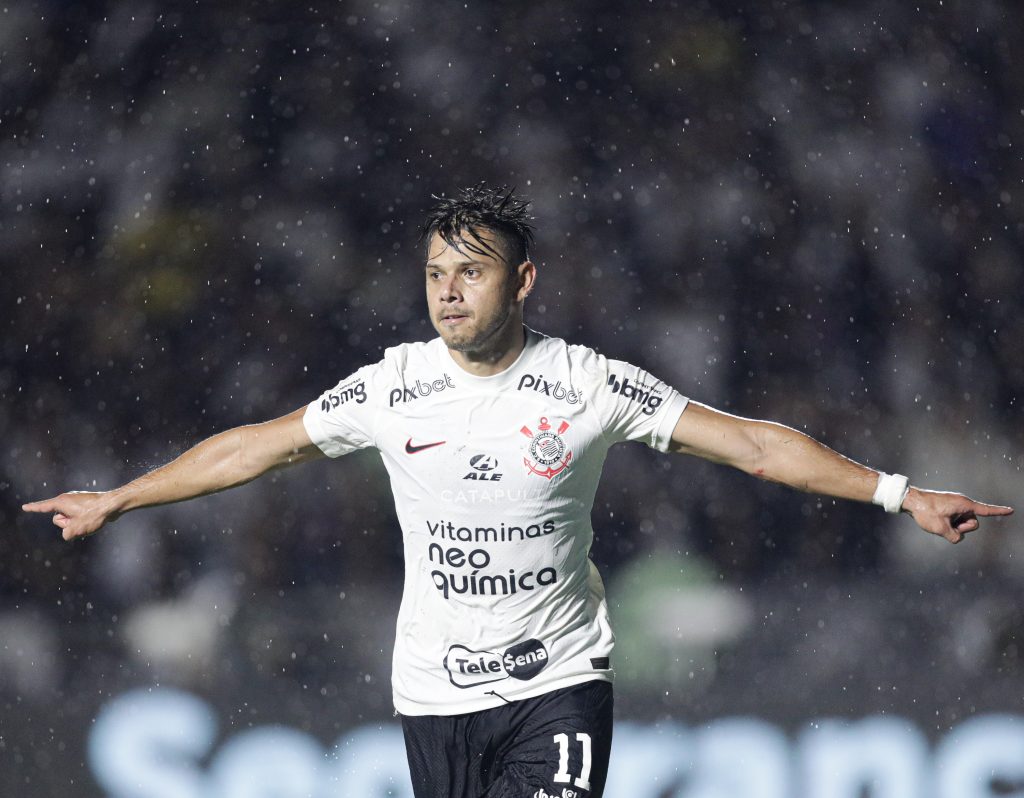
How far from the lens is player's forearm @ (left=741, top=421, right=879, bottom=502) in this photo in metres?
3.88

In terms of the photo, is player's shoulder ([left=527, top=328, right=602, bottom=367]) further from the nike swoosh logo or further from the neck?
the nike swoosh logo

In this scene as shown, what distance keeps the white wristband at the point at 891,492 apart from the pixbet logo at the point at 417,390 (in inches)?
48.3

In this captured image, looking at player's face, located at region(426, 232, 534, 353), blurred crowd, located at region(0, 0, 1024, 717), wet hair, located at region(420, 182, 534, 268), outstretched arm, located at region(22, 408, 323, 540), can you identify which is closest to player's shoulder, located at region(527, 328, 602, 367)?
player's face, located at region(426, 232, 534, 353)

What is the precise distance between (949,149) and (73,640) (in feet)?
22.4

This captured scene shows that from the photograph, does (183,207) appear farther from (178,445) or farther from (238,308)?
(178,445)

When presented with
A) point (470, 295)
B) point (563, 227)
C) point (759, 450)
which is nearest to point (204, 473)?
point (470, 295)

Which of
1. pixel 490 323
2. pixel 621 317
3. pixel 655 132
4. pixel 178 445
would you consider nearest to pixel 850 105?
pixel 655 132

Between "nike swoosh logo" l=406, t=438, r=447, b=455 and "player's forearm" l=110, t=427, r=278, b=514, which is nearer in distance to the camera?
"nike swoosh logo" l=406, t=438, r=447, b=455

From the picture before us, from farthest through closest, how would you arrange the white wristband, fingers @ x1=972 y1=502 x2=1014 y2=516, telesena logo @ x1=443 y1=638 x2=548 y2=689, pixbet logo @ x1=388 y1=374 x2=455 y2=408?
pixbet logo @ x1=388 y1=374 x2=455 y2=408 → telesena logo @ x1=443 y1=638 x2=548 y2=689 → the white wristband → fingers @ x1=972 y1=502 x2=1014 y2=516

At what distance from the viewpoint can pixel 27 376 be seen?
9555 millimetres

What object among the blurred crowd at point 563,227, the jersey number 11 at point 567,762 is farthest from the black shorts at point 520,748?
the blurred crowd at point 563,227

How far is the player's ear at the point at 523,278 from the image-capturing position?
405cm

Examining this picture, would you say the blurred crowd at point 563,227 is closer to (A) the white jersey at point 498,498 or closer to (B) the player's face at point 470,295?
(A) the white jersey at point 498,498

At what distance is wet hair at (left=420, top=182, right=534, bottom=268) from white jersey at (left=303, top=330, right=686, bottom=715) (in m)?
0.29
